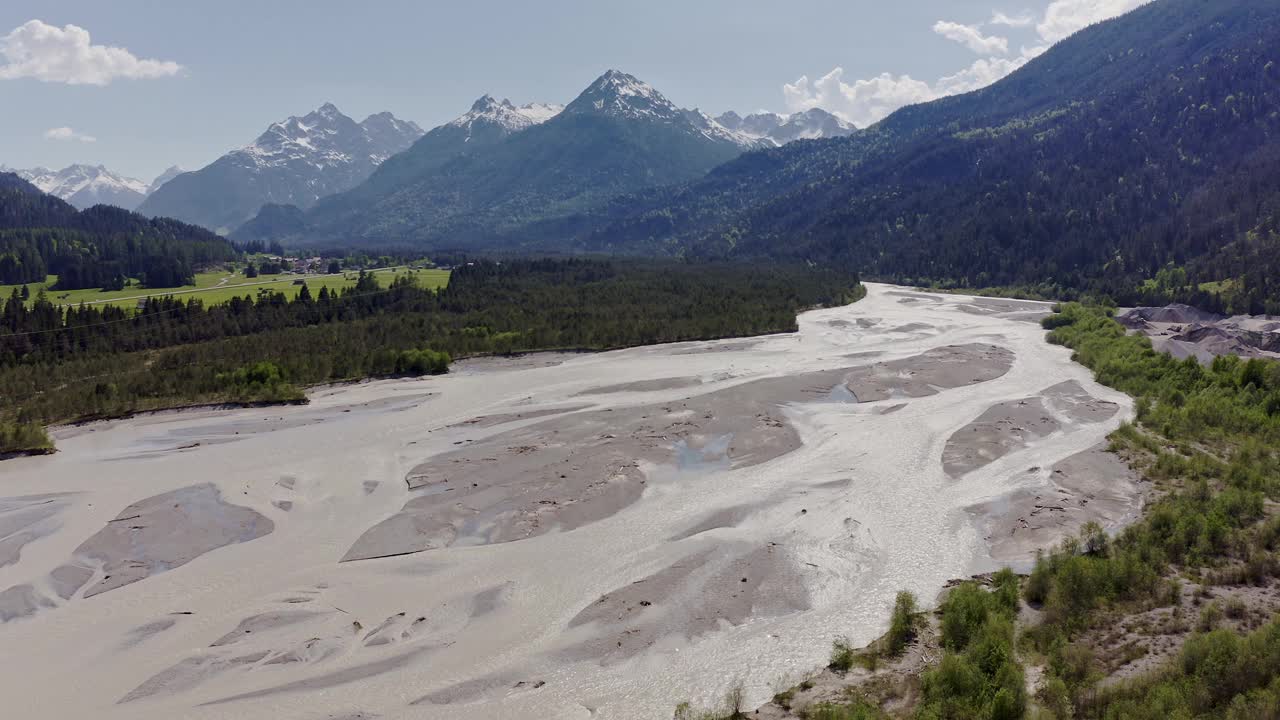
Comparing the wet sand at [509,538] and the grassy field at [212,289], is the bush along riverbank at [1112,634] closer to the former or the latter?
the wet sand at [509,538]

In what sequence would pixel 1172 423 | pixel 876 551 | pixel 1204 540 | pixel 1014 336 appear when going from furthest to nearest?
pixel 1014 336 < pixel 1172 423 < pixel 876 551 < pixel 1204 540

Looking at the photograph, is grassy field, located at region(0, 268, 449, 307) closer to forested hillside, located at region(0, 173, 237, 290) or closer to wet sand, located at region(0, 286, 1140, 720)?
forested hillside, located at region(0, 173, 237, 290)

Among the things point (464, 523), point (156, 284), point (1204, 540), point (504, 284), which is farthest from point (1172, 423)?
point (156, 284)

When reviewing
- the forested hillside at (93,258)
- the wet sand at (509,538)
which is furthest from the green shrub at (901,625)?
the forested hillside at (93,258)

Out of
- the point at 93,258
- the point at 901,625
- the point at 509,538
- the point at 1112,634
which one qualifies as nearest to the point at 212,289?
the point at 93,258

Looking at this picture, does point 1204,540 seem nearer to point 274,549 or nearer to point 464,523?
point 464,523

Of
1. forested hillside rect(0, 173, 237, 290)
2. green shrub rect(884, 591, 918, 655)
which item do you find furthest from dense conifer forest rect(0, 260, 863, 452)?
forested hillside rect(0, 173, 237, 290)

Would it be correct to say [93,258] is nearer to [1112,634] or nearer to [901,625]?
[901,625]
